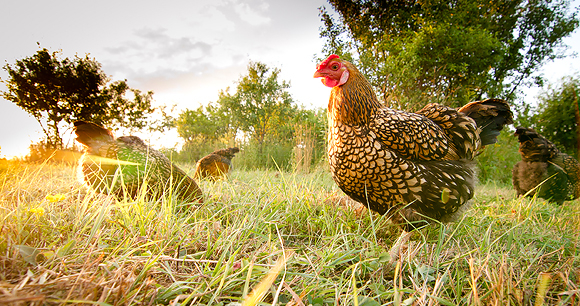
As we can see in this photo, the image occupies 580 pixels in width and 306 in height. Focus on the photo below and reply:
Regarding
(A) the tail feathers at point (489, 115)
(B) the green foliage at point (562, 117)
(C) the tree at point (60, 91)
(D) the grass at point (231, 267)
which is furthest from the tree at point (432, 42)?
(C) the tree at point (60, 91)

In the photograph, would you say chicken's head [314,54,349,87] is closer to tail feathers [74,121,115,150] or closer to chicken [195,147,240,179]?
tail feathers [74,121,115,150]

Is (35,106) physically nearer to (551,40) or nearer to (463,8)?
(463,8)

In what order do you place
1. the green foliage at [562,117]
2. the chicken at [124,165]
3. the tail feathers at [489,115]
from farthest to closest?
the green foliage at [562,117] < the tail feathers at [489,115] < the chicken at [124,165]

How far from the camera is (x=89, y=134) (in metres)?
2.44

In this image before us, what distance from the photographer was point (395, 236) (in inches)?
82.4

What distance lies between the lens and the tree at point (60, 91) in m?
5.62

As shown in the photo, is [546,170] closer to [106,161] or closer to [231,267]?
[231,267]

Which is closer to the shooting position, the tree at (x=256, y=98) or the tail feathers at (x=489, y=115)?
the tail feathers at (x=489, y=115)

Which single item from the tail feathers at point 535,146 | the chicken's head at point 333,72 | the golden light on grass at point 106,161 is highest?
the chicken's head at point 333,72

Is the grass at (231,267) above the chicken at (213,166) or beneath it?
beneath

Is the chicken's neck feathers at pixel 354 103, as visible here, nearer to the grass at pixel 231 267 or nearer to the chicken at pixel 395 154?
the chicken at pixel 395 154

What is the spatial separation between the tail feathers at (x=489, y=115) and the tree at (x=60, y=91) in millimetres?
7529

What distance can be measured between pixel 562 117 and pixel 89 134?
33.9ft

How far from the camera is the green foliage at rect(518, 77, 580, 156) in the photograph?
6.08 metres
